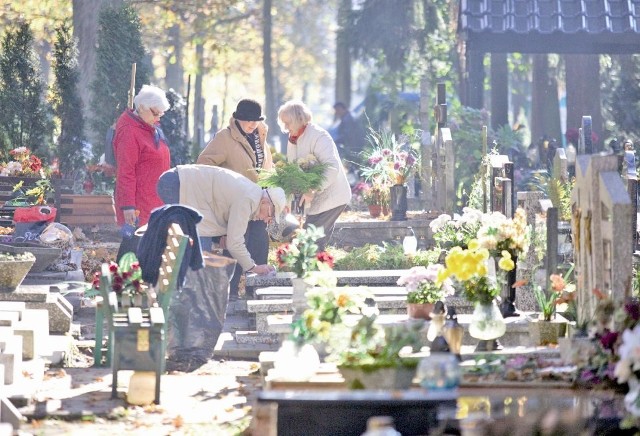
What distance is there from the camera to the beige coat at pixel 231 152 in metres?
14.0

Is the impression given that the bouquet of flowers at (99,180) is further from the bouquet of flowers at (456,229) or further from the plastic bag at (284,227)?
the bouquet of flowers at (456,229)

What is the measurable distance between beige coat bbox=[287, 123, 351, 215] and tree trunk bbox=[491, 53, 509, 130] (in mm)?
13460

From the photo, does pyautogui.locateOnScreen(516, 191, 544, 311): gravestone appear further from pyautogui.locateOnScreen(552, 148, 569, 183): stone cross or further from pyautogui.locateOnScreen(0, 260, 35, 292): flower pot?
pyautogui.locateOnScreen(552, 148, 569, 183): stone cross

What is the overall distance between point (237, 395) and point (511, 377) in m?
2.31

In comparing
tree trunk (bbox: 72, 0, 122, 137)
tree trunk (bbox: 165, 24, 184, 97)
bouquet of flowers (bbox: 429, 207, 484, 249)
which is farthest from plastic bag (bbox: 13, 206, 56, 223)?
tree trunk (bbox: 165, 24, 184, 97)

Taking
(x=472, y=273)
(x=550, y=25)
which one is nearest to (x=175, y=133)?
(x=550, y=25)

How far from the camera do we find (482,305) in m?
10.3

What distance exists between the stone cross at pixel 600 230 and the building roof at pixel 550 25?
42.2ft

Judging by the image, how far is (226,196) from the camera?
12695 millimetres

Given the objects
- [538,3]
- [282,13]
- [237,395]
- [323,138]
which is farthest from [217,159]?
[282,13]

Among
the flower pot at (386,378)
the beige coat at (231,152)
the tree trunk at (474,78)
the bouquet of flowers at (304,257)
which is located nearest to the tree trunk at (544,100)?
the tree trunk at (474,78)

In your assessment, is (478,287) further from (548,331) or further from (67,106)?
(67,106)

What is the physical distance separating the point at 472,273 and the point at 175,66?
3840 centimetres

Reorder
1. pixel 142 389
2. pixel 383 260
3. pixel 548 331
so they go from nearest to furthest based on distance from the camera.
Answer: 1. pixel 142 389
2. pixel 548 331
3. pixel 383 260
